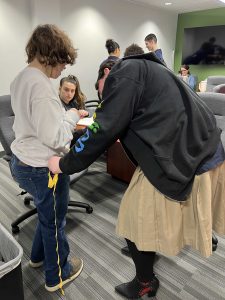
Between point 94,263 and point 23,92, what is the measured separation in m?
1.21

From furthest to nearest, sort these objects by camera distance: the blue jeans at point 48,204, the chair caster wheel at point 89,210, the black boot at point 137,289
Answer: the chair caster wheel at point 89,210
the black boot at point 137,289
the blue jeans at point 48,204

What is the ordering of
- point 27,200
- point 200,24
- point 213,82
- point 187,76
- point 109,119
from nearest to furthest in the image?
point 109,119 → point 27,200 → point 213,82 → point 187,76 → point 200,24

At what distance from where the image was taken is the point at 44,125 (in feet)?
3.42

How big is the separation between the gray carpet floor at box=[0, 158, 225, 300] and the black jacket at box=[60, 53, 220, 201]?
2.72 ft

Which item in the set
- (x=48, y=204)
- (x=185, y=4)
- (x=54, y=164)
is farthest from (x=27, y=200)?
(x=185, y=4)

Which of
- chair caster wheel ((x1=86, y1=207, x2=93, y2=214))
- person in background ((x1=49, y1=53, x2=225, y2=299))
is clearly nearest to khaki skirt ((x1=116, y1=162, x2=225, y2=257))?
person in background ((x1=49, y1=53, x2=225, y2=299))

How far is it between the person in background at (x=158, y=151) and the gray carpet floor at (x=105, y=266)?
1.81 ft

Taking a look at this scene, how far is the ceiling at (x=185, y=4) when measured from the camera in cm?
521

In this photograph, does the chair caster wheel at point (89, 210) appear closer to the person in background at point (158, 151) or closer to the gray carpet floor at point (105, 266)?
the gray carpet floor at point (105, 266)

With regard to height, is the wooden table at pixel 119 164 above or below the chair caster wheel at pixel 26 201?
above

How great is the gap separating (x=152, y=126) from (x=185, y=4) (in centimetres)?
563

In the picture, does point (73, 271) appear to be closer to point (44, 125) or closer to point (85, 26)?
point (44, 125)

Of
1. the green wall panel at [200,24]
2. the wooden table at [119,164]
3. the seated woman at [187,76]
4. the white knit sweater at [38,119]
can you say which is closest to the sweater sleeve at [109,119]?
the white knit sweater at [38,119]

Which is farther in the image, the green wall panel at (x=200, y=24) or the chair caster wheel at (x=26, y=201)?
the green wall panel at (x=200, y=24)
